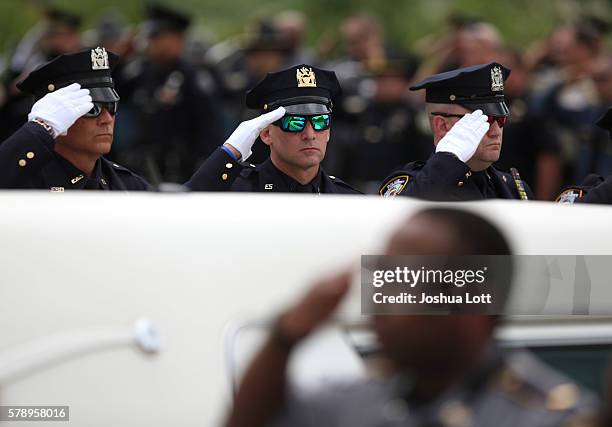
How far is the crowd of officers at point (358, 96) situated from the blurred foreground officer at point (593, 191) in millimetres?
3388

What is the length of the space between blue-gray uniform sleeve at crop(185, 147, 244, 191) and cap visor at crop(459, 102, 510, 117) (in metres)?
0.98

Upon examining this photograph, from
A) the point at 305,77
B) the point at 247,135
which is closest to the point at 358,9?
the point at 305,77

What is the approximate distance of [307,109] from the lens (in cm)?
516

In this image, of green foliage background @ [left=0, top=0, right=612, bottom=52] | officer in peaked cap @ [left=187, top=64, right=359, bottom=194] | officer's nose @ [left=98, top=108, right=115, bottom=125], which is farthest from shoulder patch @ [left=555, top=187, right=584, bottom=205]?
green foliage background @ [left=0, top=0, right=612, bottom=52]

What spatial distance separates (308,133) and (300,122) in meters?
0.06

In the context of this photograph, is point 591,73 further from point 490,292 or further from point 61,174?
point 490,292

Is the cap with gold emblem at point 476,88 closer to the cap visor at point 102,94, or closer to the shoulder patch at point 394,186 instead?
the shoulder patch at point 394,186

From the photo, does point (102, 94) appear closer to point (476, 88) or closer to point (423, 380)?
point (476, 88)

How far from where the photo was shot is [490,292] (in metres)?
2.64

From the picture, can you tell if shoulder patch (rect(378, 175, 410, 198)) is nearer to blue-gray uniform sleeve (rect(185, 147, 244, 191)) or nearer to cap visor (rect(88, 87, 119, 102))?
blue-gray uniform sleeve (rect(185, 147, 244, 191))

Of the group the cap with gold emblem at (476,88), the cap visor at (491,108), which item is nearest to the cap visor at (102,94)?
the cap with gold emblem at (476,88)

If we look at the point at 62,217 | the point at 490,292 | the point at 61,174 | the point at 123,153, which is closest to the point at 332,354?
the point at 490,292

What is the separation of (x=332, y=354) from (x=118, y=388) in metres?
0.45

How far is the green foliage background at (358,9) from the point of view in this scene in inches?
627
